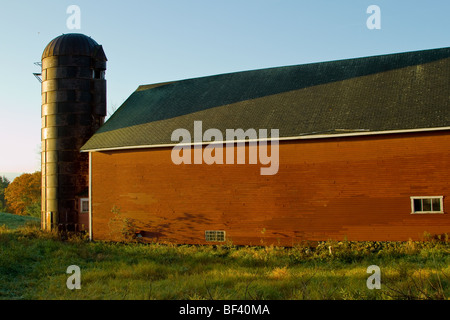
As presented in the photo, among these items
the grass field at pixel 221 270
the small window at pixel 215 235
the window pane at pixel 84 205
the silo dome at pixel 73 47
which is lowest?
the grass field at pixel 221 270

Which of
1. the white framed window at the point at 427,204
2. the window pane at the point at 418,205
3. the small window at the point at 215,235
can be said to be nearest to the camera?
the white framed window at the point at 427,204

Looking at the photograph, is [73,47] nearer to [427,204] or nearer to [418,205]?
[418,205]

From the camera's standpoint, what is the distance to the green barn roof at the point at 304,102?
528 inches

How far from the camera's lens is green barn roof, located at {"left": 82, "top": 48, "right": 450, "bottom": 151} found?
13.4 m

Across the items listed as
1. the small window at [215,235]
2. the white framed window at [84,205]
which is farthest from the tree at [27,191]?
the small window at [215,235]

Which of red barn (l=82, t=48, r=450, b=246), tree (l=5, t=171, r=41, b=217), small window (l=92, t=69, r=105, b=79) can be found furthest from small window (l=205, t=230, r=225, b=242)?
tree (l=5, t=171, r=41, b=217)

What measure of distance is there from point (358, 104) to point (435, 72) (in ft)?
9.74

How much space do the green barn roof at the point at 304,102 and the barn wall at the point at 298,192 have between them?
0.58 meters

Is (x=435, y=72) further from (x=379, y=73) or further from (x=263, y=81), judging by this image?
(x=263, y=81)

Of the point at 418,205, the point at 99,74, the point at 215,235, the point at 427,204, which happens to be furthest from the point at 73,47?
the point at 427,204

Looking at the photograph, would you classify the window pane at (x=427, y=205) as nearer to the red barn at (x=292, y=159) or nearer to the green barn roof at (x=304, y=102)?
the red barn at (x=292, y=159)

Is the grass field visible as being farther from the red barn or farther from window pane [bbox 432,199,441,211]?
window pane [bbox 432,199,441,211]

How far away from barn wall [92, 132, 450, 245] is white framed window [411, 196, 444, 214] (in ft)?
0.43

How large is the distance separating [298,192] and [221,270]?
13.3ft
